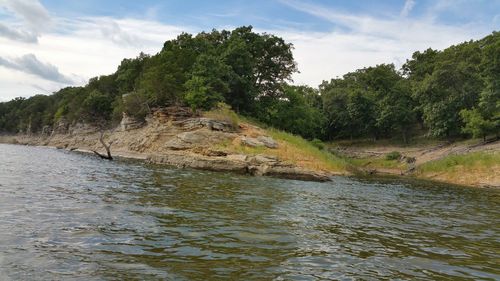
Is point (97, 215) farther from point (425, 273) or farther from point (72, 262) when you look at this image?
point (425, 273)

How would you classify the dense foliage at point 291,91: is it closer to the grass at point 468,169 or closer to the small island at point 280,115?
the small island at point 280,115

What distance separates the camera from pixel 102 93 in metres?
112

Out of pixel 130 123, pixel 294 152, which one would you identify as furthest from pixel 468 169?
pixel 130 123

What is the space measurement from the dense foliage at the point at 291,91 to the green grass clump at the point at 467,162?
17199 millimetres

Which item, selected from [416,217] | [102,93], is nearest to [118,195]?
[416,217]

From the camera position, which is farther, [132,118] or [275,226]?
[132,118]

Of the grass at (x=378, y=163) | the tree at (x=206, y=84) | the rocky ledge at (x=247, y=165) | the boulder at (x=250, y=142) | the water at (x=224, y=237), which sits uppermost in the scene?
the tree at (x=206, y=84)

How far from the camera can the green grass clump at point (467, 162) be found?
150 feet

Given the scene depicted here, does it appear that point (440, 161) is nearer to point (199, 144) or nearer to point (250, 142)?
point (250, 142)

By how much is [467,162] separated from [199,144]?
102ft

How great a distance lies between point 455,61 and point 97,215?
283 ft

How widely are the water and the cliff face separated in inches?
556

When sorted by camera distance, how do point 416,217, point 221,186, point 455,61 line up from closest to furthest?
point 416,217 < point 221,186 < point 455,61

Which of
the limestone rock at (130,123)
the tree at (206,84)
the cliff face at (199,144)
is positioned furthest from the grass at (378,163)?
the limestone rock at (130,123)
